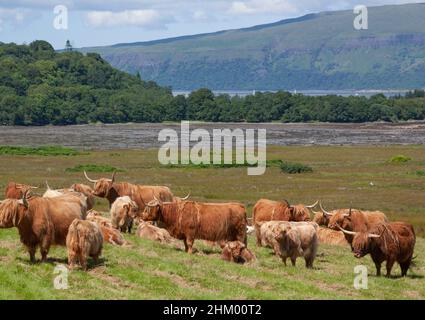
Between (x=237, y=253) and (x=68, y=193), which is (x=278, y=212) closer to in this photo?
(x=237, y=253)

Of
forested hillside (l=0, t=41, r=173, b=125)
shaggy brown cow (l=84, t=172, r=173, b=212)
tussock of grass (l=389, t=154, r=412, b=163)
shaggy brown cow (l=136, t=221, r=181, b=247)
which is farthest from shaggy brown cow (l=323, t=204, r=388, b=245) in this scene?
forested hillside (l=0, t=41, r=173, b=125)

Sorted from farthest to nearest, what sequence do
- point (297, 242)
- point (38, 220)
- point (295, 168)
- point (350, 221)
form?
point (295, 168), point (350, 221), point (297, 242), point (38, 220)

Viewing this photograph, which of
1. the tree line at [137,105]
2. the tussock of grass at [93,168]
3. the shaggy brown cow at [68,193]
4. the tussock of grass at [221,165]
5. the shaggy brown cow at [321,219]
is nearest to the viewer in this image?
the shaggy brown cow at [68,193]

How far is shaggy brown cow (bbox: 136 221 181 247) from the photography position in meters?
22.3

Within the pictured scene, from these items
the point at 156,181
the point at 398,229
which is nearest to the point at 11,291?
the point at 398,229

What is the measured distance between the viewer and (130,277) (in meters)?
16.8

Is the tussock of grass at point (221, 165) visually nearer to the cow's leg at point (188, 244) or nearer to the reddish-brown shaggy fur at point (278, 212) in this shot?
the reddish-brown shaggy fur at point (278, 212)

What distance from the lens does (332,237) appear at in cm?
2625

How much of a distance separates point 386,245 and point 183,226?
4.74m

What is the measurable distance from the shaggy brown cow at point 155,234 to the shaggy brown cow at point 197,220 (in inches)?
19.0

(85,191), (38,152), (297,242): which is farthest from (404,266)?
(38,152)

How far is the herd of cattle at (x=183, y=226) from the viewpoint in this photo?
17.5m

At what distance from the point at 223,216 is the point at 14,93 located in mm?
132302

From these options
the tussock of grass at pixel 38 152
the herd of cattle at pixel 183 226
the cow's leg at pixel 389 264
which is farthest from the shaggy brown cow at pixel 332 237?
the tussock of grass at pixel 38 152
